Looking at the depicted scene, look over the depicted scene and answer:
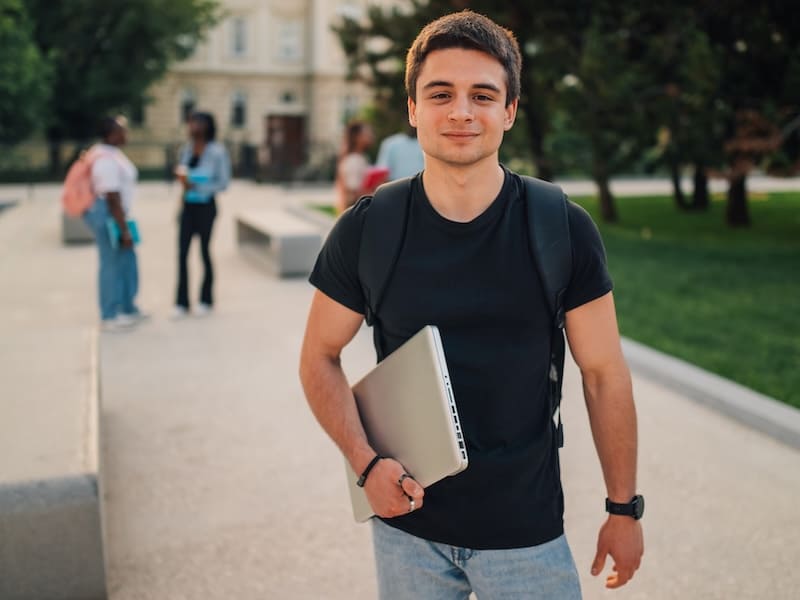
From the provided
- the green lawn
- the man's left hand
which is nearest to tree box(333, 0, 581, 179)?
the green lawn

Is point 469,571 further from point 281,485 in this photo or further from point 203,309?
point 203,309

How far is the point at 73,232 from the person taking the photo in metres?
15.6

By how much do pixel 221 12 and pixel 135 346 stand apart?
42.3m

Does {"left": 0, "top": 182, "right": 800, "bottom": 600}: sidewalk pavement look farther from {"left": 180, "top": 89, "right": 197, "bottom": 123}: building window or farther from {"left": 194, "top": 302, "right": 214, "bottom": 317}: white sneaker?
{"left": 180, "top": 89, "right": 197, "bottom": 123}: building window

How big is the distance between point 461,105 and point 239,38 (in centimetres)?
5414

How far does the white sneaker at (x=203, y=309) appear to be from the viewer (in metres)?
9.53

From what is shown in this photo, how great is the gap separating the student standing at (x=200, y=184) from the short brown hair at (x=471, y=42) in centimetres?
707

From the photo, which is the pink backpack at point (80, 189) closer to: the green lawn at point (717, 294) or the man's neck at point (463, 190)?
the green lawn at point (717, 294)

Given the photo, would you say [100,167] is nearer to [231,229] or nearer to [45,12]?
[231,229]

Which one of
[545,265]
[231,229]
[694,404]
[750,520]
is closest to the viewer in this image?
[545,265]

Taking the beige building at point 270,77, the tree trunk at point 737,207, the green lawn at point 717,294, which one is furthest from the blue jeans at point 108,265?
the beige building at point 270,77

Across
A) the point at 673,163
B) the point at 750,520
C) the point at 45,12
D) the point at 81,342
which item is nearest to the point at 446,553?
the point at 750,520

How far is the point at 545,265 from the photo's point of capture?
1.99 meters

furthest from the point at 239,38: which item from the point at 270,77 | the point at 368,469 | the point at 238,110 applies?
the point at 368,469
